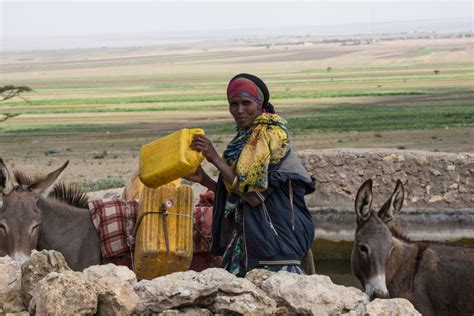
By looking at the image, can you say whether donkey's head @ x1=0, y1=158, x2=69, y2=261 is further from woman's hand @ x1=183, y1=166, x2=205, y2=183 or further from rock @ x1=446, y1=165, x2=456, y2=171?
rock @ x1=446, y1=165, x2=456, y2=171

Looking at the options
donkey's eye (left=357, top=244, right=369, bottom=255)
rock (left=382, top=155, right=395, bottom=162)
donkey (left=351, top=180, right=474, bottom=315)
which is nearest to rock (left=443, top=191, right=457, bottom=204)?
rock (left=382, top=155, right=395, bottom=162)

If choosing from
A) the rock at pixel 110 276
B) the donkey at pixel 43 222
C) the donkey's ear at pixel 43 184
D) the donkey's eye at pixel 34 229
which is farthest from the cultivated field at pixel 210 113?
the rock at pixel 110 276

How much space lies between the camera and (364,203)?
235 inches

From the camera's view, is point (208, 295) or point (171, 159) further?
point (171, 159)

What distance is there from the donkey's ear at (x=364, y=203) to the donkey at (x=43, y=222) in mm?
1846

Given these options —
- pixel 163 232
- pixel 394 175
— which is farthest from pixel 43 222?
pixel 394 175

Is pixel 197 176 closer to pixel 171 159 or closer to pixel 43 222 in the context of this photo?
pixel 171 159

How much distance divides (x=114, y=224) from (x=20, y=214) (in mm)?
646

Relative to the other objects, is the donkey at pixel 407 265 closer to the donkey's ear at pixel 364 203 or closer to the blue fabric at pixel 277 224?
the donkey's ear at pixel 364 203

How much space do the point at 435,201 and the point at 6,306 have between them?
26.8 feet

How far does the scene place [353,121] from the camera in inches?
1465

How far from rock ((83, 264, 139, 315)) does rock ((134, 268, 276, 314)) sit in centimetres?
7

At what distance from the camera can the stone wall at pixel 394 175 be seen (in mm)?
11914

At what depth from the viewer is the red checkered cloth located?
6.28 m
